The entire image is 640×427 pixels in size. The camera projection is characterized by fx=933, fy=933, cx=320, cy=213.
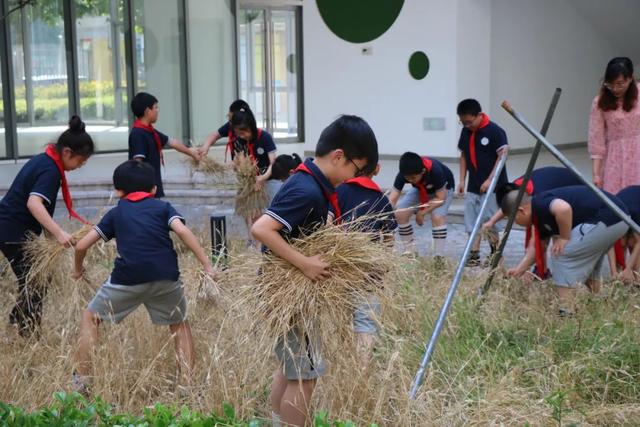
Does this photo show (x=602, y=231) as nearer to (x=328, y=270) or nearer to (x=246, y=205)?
(x=328, y=270)

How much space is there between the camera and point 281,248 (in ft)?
11.2

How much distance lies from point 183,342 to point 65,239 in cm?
95

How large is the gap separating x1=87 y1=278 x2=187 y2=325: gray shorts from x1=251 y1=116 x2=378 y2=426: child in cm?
107

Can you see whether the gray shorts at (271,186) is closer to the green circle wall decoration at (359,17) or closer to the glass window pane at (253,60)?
the green circle wall decoration at (359,17)

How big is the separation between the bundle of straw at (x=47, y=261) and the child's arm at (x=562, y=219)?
268 centimetres

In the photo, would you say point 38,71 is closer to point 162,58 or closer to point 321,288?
point 162,58

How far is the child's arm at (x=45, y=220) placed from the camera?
5.01m

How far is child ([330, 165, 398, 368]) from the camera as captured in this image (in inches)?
144

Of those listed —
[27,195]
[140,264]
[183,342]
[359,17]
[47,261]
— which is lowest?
[183,342]

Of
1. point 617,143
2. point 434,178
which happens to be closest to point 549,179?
point 617,143

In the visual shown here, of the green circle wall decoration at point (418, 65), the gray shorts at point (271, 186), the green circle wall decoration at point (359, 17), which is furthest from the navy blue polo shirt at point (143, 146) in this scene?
the green circle wall decoration at point (359, 17)

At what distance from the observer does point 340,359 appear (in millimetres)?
Result: 3699

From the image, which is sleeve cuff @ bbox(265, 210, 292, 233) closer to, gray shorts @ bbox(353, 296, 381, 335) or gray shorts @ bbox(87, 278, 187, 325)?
gray shorts @ bbox(353, 296, 381, 335)

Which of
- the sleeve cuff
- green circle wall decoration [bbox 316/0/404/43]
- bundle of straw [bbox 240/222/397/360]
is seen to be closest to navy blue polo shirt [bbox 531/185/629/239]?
bundle of straw [bbox 240/222/397/360]
